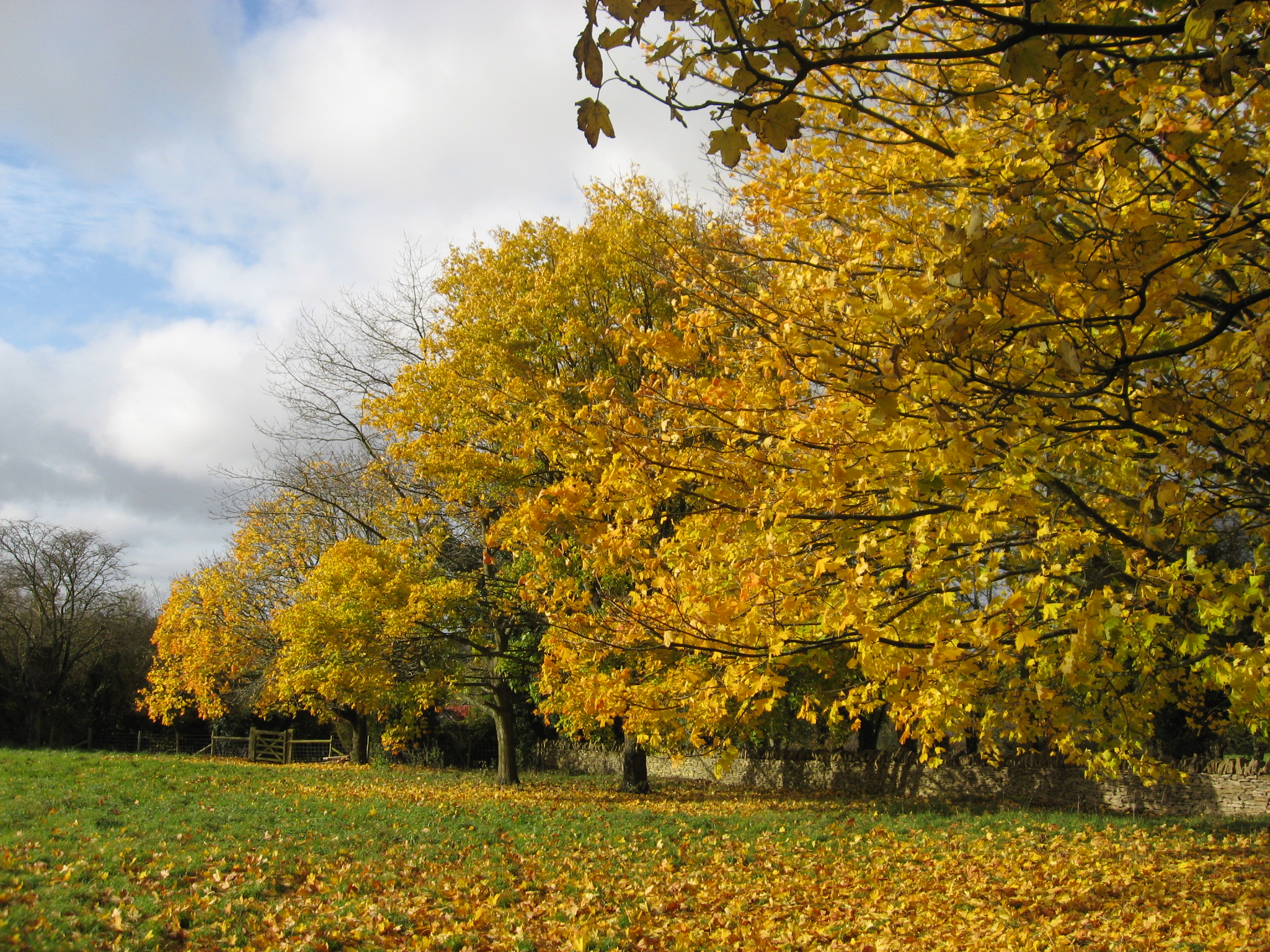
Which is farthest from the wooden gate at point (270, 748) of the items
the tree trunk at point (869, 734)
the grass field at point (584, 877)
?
the tree trunk at point (869, 734)

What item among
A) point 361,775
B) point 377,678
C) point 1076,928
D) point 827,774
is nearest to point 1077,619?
point 1076,928

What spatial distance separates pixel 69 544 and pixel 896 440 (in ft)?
114

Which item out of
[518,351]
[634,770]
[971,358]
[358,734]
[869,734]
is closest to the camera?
[971,358]

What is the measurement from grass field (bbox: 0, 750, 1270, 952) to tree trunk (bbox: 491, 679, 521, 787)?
528 cm

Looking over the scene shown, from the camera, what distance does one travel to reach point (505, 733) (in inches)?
756

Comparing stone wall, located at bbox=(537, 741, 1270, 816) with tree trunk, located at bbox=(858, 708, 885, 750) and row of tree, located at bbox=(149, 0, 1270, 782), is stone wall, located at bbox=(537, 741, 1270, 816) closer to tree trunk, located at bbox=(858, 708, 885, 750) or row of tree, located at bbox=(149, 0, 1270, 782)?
tree trunk, located at bbox=(858, 708, 885, 750)

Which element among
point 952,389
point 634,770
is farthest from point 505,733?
point 952,389

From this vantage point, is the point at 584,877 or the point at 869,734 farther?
the point at 869,734

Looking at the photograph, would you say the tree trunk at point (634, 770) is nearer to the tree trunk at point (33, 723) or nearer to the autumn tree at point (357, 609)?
the autumn tree at point (357, 609)

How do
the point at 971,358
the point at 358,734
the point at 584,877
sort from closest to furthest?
the point at 971,358, the point at 584,877, the point at 358,734

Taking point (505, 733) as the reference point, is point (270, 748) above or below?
below

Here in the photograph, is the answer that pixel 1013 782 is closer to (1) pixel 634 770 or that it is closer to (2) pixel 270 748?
(1) pixel 634 770

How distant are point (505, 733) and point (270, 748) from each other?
1330 centimetres

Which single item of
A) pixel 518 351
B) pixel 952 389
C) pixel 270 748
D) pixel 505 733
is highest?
pixel 518 351
